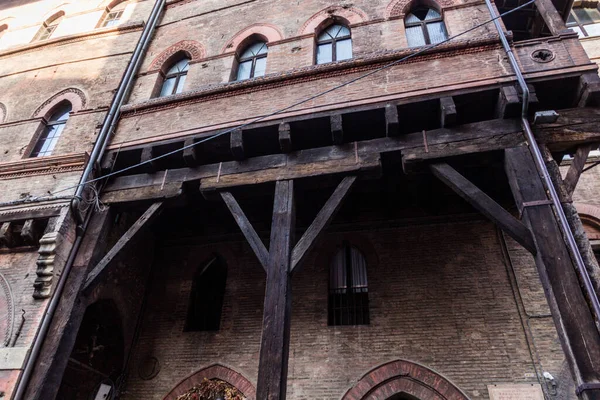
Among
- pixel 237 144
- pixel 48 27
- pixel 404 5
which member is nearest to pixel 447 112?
pixel 237 144

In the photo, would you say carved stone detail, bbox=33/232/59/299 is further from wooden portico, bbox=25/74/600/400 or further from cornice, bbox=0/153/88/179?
cornice, bbox=0/153/88/179

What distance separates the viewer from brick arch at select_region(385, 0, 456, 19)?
24.4 ft

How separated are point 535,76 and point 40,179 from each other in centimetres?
832

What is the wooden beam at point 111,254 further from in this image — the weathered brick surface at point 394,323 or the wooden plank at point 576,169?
the wooden plank at point 576,169

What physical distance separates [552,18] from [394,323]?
5.42 m

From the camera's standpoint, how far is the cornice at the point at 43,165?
7191 mm

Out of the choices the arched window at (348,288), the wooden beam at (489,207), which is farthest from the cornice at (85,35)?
the wooden beam at (489,207)

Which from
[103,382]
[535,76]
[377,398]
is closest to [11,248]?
[103,382]

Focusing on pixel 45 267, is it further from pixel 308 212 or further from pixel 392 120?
pixel 392 120

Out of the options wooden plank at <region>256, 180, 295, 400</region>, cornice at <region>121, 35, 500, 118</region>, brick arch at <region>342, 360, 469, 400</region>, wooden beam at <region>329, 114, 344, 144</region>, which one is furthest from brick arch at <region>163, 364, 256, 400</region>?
cornice at <region>121, 35, 500, 118</region>

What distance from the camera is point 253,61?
27.7 ft

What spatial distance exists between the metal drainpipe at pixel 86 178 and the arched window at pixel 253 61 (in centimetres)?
243

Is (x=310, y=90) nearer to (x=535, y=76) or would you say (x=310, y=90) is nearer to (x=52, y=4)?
(x=535, y=76)

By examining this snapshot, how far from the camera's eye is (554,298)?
407 cm
